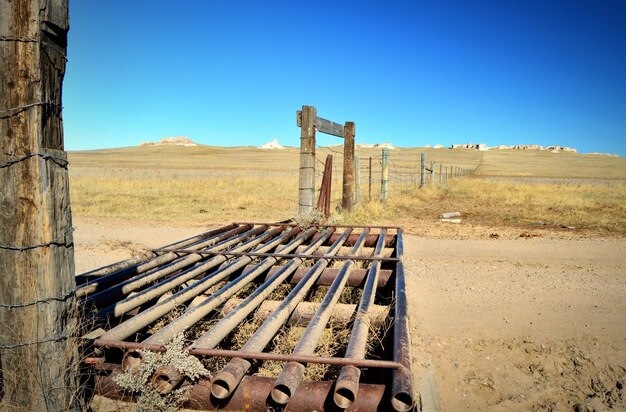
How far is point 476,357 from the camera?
333 cm

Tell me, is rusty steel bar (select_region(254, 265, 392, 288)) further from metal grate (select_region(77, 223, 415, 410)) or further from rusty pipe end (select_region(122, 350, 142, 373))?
rusty pipe end (select_region(122, 350, 142, 373))

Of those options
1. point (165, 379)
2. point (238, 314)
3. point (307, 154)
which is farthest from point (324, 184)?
point (165, 379)

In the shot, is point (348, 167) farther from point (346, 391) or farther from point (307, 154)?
point (346, 391)

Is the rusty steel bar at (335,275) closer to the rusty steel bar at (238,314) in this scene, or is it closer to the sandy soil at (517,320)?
the rusty steel bar at (238,314)

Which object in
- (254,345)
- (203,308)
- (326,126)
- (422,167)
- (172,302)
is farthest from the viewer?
(422,167)

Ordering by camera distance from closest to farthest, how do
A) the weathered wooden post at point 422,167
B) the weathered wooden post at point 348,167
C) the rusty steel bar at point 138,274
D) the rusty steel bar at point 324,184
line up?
the rusty steel bar at point 138,274
the rusty steel bar at point 324,184
the weathered wooden post at point 348,167
the weathered wooden post at point 422,167

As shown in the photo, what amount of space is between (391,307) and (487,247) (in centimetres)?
504

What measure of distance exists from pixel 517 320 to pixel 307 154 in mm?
4037

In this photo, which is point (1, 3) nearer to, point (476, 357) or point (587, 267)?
point (476, 357)

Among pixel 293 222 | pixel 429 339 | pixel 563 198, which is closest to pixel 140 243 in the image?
pixel 293 222

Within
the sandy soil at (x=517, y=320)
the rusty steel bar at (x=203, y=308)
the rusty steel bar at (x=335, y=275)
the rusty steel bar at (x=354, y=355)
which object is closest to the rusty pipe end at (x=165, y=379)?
the rusty steel bar at (x=203, y=308)

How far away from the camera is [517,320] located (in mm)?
4023

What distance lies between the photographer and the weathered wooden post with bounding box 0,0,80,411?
1563 mm

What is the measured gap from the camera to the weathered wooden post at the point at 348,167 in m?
9.20
